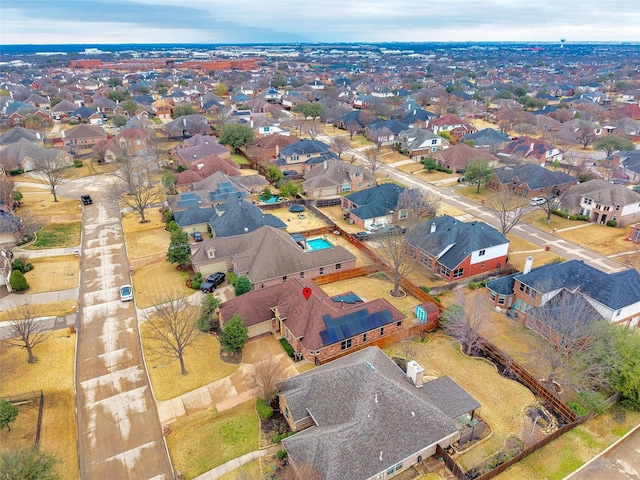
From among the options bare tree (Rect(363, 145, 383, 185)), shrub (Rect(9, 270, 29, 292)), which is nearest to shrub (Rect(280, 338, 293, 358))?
shrub (Rect(9, 270, 29, 292))

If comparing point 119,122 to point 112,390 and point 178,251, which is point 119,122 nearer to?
point 178,251

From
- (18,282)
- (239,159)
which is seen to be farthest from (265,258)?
→ (239,159)

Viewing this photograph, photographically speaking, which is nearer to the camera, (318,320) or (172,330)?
(172,330)

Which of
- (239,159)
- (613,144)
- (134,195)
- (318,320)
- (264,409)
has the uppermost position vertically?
(613,144)

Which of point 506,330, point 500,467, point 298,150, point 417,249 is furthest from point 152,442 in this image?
point 298,150

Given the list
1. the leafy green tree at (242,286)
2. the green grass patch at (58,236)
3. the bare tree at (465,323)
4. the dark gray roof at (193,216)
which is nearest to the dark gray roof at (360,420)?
the bare tree at (465,323)

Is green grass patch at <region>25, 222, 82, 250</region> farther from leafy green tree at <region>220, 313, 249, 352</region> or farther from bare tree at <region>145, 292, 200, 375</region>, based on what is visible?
leafy green tree at <region>220, 313, 249, 352</region>
